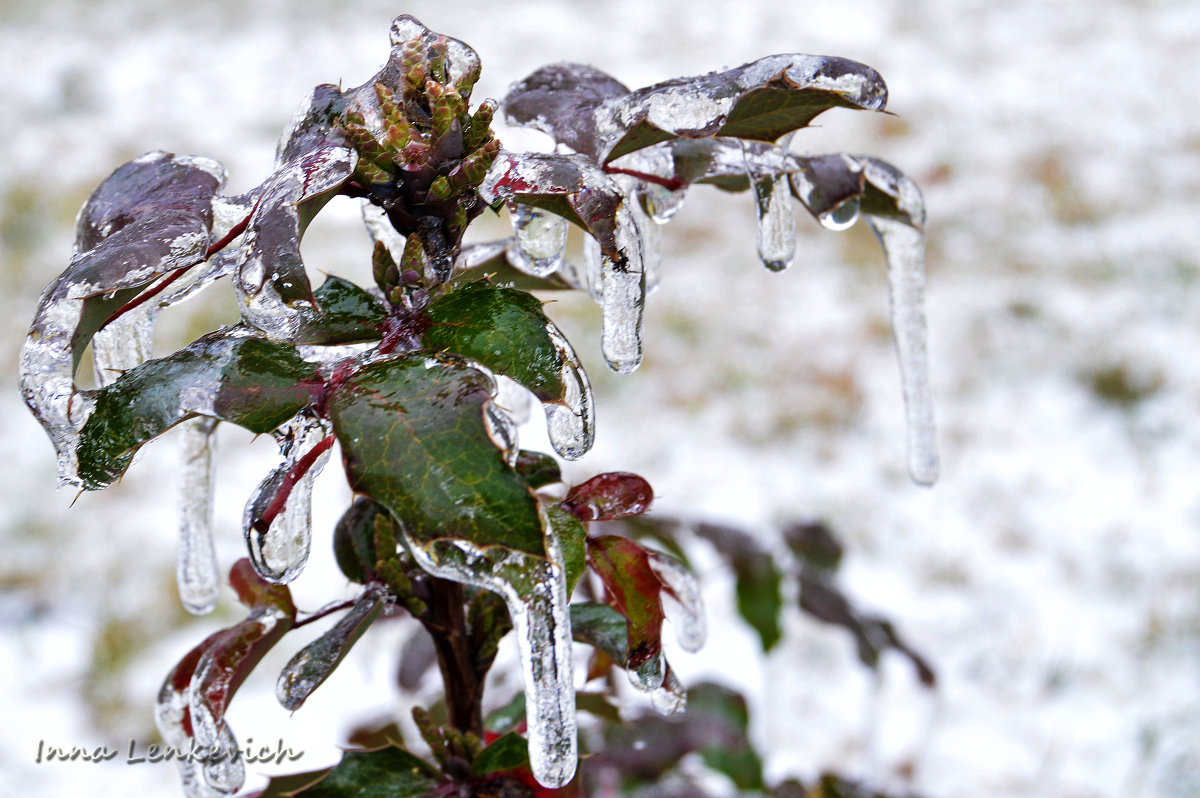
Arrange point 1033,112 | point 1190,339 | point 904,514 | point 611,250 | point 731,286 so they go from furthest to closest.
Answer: point 1033,112, point 731,286, point 1190,339, point 904,514, point 611,250

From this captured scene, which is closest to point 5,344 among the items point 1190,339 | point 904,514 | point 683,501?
point 683,501

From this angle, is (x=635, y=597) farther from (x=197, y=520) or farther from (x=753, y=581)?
(x=753, y=581)

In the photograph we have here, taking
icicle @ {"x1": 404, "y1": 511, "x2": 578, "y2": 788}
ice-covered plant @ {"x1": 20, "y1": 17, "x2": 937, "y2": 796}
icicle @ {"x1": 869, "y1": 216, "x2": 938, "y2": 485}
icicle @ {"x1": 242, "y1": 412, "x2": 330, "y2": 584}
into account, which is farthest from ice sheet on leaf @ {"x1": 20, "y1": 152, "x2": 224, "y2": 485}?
icicle @ {"x1": 869, "y1": 216, "x2": 938, "y2": 485}

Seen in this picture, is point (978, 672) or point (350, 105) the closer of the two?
point (350, 105)

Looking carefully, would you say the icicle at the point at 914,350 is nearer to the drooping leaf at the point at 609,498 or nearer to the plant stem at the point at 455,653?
the drooping leaf at the point at 609,498

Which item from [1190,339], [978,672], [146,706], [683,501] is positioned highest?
[1190,339]

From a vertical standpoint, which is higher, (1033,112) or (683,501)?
(1033,112)

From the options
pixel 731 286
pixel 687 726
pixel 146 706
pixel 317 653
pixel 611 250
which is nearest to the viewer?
pixel 611 250

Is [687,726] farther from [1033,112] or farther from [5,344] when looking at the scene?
[1033,112]
